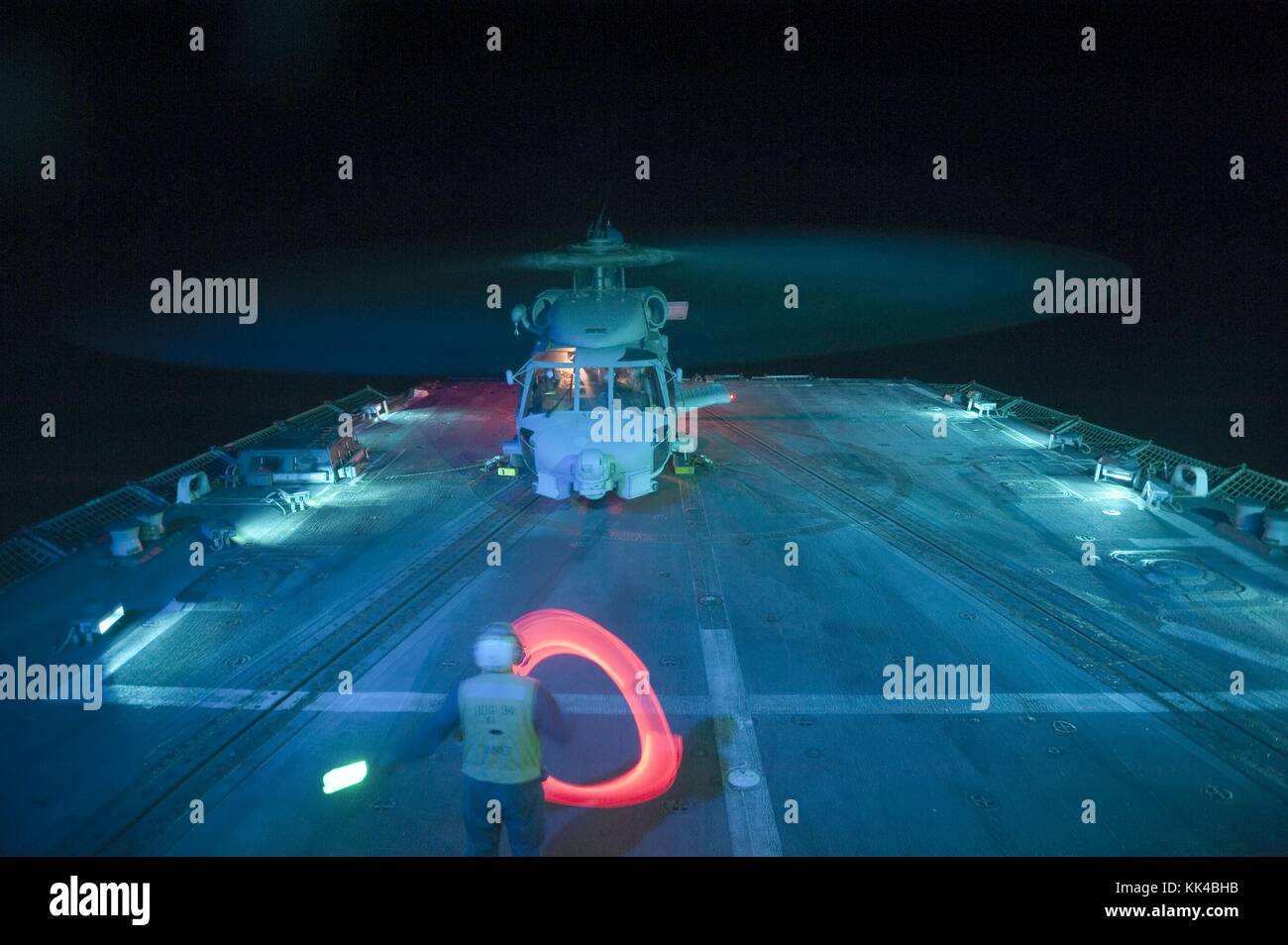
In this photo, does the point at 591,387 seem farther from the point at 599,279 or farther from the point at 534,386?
the point at 599,279

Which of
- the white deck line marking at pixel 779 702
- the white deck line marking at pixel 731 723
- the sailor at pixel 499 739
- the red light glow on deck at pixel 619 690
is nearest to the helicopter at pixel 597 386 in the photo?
the white deck line marking at pixel 731 723

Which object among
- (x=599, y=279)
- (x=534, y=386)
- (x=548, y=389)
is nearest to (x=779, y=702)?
(x=548, y=389)

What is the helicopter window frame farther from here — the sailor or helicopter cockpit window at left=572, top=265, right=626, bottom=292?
the sailor

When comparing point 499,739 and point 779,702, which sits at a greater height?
point 499,739

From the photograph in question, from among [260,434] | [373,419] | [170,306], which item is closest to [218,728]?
[170,306]

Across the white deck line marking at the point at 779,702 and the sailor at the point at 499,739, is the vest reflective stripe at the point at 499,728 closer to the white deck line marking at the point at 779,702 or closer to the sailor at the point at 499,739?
the sailor at the point at 499,739

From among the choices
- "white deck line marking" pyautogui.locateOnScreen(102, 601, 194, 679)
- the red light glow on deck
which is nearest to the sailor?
the red light glow on deck

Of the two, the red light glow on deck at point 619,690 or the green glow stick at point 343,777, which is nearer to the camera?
the green glow stick at point 343,777
